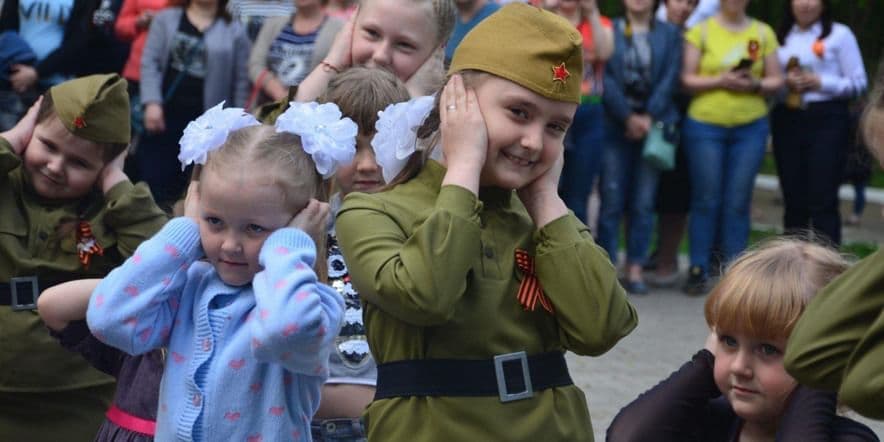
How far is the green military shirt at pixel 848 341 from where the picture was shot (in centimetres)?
264

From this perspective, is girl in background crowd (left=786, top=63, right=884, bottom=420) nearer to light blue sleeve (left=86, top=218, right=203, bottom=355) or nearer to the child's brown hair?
light blue sleeve (left=86, top=218, right=203, bottom=355)

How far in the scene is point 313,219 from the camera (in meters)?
3.75

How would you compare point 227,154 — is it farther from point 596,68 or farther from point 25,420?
point 596,68

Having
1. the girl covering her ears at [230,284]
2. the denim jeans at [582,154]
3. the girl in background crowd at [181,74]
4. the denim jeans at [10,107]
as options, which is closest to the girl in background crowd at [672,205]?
the denim jeans at [582,154]

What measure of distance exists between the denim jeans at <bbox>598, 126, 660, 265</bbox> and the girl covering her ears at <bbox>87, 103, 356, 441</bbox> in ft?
21.2

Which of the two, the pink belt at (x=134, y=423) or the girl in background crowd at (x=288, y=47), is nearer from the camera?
the pink belt at (x=134, y=423)

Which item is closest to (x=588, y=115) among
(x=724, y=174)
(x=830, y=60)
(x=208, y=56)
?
(x=724, y=174)

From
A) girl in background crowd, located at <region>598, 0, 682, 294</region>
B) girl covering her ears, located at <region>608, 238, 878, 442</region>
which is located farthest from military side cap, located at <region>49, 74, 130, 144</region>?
girl in background crowd, located at <region>598, 0, 682, 294</region>

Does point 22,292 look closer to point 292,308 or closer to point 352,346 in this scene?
point 352,346

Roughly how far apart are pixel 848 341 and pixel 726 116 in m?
7.33

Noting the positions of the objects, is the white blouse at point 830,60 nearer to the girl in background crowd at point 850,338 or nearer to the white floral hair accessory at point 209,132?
the white floral hair accessory at point 209,132

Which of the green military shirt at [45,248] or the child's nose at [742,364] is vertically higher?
the child's nose at [742,364]

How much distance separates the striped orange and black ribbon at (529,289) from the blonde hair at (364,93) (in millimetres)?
926

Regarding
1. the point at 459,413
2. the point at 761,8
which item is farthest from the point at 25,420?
the point at 761,8
